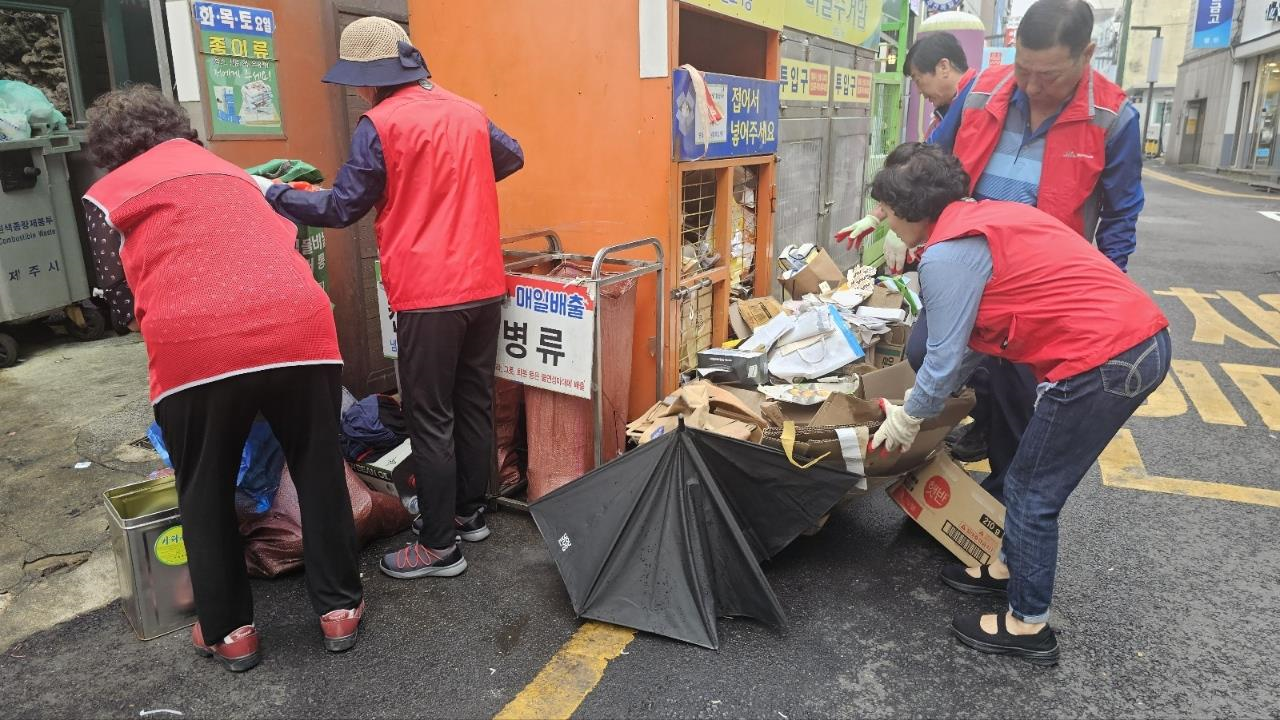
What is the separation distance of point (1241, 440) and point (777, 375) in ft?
9.13

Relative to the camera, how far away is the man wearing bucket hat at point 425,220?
9.52 feet

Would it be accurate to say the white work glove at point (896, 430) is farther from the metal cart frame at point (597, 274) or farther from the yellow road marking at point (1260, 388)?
the yellow road marking at point (1260, 388)

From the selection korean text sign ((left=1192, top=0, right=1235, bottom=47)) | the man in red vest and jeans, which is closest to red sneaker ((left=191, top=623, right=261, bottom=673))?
the man in red vest and jeans

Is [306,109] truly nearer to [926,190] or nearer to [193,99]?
[193,99]

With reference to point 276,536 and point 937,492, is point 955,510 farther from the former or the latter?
point 276,536

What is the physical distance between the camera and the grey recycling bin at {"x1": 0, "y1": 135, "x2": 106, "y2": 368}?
570 cm

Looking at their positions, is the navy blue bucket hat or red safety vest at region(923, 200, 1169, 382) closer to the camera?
red safety vest at region(923, 200, 1169, 382)

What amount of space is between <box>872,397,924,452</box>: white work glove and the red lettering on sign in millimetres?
504

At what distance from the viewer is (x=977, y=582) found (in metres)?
3.08

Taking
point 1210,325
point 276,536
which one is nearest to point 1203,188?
point 1210,325

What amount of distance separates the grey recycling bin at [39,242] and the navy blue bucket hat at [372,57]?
411 cm

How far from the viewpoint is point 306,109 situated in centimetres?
433

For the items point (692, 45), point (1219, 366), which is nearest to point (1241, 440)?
point (1219, 366)

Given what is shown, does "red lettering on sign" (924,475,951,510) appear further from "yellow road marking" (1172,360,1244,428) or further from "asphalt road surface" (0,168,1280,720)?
"yellow road marking" (1172,360,1244,428)
